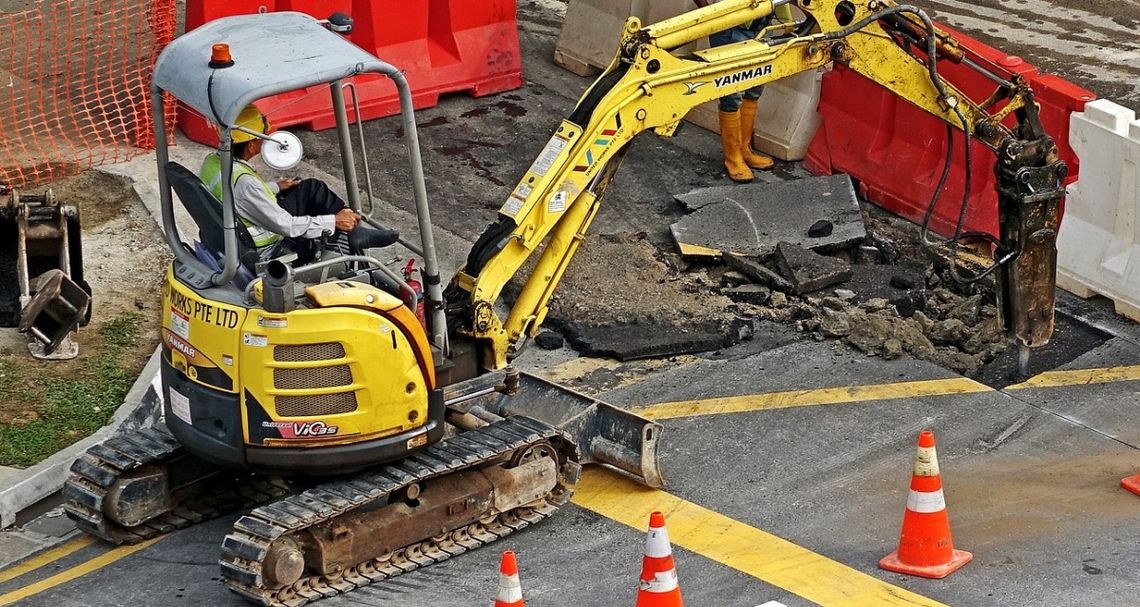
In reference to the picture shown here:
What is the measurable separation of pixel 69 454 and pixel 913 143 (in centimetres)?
668

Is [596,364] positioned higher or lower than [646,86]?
lower

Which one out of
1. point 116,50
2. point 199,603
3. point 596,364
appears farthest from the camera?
point 116,50

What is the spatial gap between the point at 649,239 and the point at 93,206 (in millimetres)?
4210

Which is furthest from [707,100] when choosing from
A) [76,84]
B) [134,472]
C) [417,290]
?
[76,84]

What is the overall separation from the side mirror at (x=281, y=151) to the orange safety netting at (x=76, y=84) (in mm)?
6039

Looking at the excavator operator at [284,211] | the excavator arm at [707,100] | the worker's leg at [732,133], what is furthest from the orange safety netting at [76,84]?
the excavator arm at [707,100]

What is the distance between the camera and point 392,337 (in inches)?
A: 324

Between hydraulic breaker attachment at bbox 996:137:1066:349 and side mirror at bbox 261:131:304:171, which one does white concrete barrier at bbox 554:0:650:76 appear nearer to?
hydraulic breaker attachment at bbox 996:137:1066:349

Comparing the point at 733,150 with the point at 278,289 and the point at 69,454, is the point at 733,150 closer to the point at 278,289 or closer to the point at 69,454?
the point at 69,454

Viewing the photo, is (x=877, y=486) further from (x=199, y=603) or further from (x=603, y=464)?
(x=199, y=603)

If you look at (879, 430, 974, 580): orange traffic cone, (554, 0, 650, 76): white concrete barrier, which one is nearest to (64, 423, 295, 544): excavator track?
(879, 430, 974, 580): orange traffic cone

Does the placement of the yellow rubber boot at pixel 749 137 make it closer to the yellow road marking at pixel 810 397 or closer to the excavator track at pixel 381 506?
the yellow road marking at pixel 810 397

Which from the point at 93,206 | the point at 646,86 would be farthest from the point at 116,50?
the point at 646,86

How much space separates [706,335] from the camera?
1103cm
